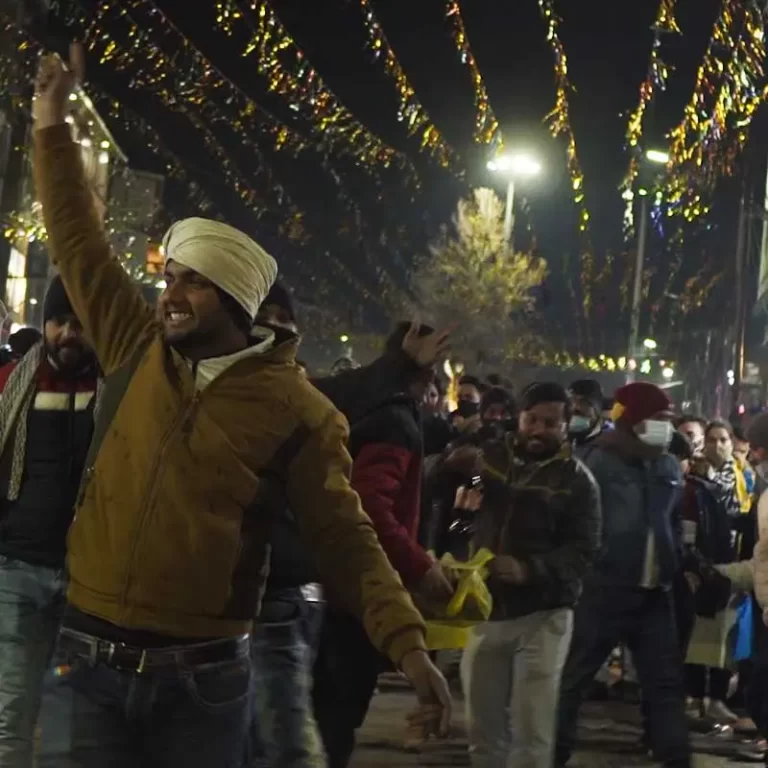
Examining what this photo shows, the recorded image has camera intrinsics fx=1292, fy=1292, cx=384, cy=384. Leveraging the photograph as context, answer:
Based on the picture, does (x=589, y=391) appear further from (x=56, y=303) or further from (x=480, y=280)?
(x=480, y=280)

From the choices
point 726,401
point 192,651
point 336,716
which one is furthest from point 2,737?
point 726,401

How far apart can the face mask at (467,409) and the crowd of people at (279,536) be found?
1.94 metres

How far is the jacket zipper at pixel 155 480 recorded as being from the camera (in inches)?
114

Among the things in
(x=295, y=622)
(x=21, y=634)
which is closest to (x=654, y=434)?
(x=295, y=622)

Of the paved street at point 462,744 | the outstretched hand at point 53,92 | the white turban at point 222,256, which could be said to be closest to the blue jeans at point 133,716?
the white turban at point 222,256

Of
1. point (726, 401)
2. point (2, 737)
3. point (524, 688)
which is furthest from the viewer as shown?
point (726, 401)

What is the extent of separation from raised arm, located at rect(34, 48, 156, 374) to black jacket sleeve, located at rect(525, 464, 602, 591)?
314 cm

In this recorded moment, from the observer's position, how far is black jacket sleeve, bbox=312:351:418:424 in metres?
4.73

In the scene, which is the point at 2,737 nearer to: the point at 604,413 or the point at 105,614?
the point at 105,614

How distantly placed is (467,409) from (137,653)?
329 inches

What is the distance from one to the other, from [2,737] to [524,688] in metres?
2.44

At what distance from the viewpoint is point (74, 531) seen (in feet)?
10.1

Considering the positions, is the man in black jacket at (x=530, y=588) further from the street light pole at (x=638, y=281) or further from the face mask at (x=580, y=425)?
the street light pole at (x=638, y=281)

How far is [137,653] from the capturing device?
2.92m
